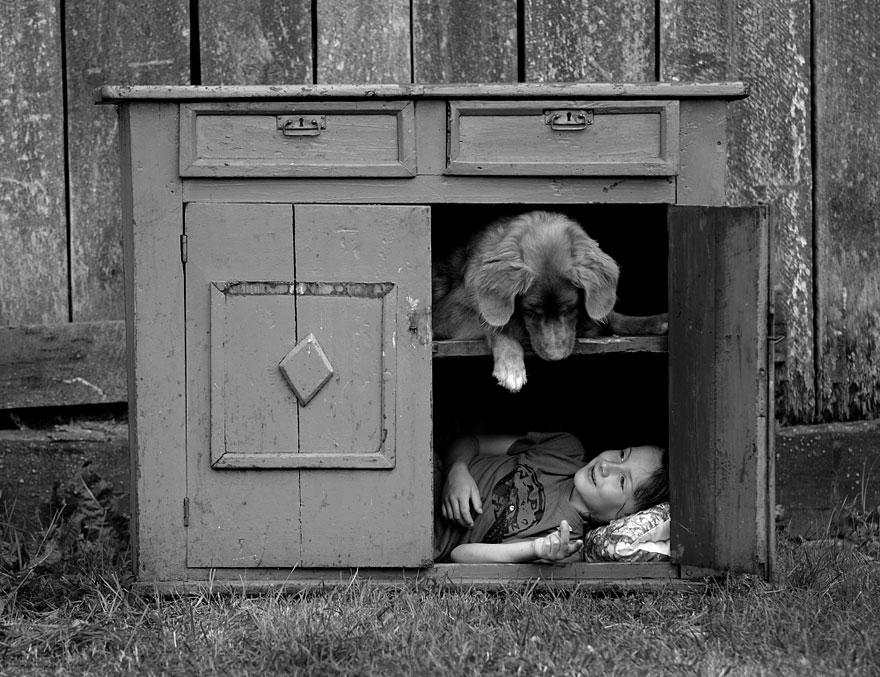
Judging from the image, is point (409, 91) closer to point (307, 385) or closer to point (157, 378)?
point (307, 385)

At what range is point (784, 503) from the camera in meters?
4.62

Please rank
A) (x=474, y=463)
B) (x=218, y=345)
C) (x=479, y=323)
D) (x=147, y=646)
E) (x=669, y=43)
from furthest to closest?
(x=669, y=43), (x=474, y=463), (x=479, y=323), (x=218, y=345), (x=147, y=646)

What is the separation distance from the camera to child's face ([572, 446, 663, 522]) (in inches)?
152

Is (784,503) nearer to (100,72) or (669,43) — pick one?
(669,43)

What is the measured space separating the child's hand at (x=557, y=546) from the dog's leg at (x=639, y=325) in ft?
2.33

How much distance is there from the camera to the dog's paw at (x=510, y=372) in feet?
11.7

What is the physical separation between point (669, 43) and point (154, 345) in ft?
7.99

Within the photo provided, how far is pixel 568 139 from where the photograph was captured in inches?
137

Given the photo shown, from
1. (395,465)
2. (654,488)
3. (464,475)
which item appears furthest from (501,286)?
(654,488)

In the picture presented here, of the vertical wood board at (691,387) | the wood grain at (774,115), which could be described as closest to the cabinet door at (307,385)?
the vertical wood board at (691,387)

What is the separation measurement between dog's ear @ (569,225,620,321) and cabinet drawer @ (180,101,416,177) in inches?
25.2

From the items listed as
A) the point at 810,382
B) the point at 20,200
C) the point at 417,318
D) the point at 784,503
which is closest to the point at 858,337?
the point at 810,382

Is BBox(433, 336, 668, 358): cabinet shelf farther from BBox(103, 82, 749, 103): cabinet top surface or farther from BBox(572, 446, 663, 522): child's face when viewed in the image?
BBox(103, 82, 749, 103): cabinet top surface

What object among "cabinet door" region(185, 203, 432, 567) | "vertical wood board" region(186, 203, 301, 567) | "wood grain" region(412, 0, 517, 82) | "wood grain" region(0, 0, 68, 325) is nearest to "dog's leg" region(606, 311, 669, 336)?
"cabinet door" region(185, 203, 432, 567)
